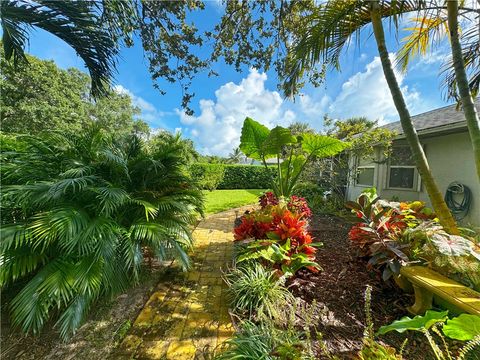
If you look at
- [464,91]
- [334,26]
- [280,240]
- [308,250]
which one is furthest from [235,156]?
[464,91]

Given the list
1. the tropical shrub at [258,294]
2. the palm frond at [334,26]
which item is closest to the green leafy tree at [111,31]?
the palm frond at [334,26]

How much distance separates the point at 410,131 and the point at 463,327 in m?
2.42

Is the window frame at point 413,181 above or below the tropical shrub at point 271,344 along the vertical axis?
above

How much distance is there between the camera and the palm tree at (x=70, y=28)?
2.78 metres

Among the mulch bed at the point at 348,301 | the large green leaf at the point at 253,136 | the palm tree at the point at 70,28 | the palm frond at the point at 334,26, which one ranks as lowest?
the mulch bed at the point at 348,301

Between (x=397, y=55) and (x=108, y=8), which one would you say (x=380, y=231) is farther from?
(x=108, y=8)

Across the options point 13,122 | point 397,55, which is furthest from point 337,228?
point 13,122

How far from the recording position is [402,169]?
7.60 meters

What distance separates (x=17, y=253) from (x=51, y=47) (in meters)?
3.23

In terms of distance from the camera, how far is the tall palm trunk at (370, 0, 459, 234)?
2814 millimetres

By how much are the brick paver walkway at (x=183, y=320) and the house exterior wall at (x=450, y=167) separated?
259 inches

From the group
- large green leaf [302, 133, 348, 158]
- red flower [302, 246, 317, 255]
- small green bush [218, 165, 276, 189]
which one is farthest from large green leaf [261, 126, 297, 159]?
small green bush [218, 165, 276, 189]

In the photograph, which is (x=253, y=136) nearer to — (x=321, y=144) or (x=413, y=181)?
(x=321, y=144)

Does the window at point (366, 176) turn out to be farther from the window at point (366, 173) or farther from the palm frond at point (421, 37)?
the palm frond at point (421, 37)
